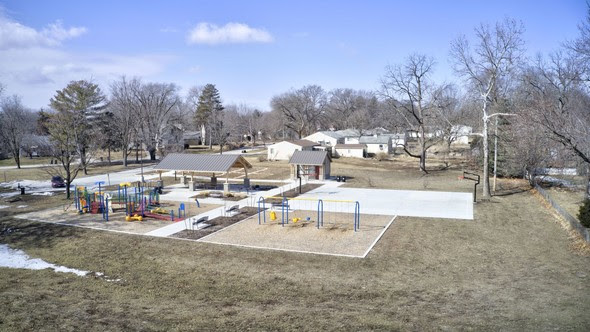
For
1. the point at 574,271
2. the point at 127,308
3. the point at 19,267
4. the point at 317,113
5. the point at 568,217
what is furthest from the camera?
the point at 317,113

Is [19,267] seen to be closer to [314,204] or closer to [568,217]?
[314,204]

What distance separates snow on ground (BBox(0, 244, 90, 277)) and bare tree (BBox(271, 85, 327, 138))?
71110 millimetres

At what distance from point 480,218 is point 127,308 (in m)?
19.3

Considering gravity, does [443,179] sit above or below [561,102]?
below

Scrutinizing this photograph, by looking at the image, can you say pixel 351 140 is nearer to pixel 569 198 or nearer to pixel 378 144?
pixel 378 144

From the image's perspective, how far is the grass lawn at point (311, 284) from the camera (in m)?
10.2

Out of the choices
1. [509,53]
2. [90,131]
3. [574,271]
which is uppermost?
[509,53]

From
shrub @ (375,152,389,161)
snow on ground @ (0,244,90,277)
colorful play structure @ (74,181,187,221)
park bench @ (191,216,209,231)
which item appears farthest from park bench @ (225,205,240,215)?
shrub @ (375,152,389,161)

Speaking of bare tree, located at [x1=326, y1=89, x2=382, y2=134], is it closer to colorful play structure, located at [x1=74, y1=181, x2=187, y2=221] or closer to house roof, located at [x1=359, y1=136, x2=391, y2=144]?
house roof, located at [x1=359, y1=136, x2=391, y2=144]

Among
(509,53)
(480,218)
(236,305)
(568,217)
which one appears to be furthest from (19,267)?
(509,53)

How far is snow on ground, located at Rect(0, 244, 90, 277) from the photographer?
1570 centimetres

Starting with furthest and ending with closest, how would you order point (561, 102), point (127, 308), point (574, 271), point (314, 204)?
1. point (561, 102)
2. point (314, 204)
3. point (574, 271)
4. point (127, 308)

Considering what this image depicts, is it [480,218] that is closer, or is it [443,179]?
[480,218]

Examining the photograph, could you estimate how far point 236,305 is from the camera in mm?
11625
